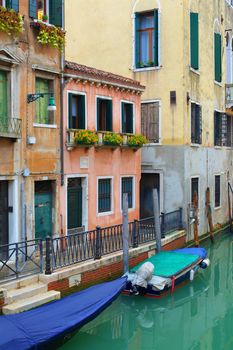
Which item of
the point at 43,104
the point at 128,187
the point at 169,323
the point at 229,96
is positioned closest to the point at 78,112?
the point at 43,104

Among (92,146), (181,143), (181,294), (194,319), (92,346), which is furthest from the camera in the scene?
(181,143)

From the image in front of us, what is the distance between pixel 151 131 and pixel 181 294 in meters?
6.01

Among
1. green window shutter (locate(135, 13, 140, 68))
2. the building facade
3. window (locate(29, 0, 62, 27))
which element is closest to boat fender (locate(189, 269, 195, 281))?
the building facade

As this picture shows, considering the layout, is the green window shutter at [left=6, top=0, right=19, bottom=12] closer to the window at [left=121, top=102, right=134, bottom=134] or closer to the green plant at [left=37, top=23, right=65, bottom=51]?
the green plant at [left=37, top=23, right=65, bottom=51]

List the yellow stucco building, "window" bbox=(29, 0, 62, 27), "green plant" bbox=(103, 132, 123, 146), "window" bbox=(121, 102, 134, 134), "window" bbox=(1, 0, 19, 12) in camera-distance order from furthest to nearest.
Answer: the yellow stucco building → "window" bbox=(121, 102, 134, 134) → "green plant" bbox=(103, 132, 123, 146) → "window" bbox=(29, 0, 62, 27) → "window" bbox=(1, 0, 19, 12)

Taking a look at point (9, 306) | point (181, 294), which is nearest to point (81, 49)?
point (181, 294)

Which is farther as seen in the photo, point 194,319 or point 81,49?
point 81,49

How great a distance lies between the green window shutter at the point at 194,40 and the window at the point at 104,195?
17.1 feet

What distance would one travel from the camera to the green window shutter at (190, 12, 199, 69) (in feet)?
50.0

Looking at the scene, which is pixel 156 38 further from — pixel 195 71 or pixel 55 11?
pixel 55 11

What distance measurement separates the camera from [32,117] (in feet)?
33.0

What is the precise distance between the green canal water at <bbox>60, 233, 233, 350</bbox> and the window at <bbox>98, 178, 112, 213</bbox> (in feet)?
9.01

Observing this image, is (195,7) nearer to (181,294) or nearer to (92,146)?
(92,146)

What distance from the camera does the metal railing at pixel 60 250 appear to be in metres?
8.91
